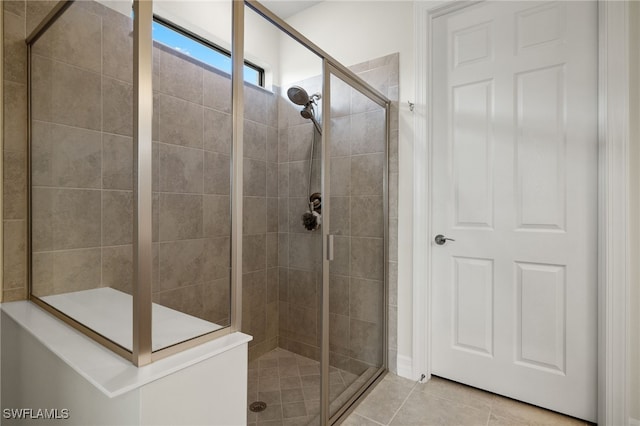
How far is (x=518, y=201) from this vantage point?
5.95 ft

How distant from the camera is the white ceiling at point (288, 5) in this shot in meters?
2.42

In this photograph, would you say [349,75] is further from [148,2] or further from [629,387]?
[629,387]

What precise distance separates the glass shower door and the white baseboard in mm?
117

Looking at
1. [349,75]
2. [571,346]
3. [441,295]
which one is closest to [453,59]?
[349,75]

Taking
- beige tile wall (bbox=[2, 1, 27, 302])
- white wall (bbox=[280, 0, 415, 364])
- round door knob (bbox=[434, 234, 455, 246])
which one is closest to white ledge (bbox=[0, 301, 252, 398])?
beige tile wall (bbox=[2, 1, 27, 302])

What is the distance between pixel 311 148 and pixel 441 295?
128 cm

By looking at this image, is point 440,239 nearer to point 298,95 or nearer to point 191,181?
point 298,95

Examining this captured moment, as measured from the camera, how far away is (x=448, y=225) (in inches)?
80.0

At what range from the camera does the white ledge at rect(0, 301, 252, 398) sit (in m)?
0.76

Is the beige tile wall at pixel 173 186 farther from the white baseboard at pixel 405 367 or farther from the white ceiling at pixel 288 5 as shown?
the white ceiling at pixel 288 5

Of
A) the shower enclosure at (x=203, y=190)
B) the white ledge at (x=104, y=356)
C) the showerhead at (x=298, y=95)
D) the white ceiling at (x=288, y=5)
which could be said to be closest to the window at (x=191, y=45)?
the shower enclosure at (x=203, y=190)

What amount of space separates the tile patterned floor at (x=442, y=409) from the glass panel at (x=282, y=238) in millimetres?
383

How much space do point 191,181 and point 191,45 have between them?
0.43m

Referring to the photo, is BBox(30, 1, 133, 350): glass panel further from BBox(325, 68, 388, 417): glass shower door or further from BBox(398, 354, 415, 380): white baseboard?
BBox(398, 354, 415, 380): white baseboard
